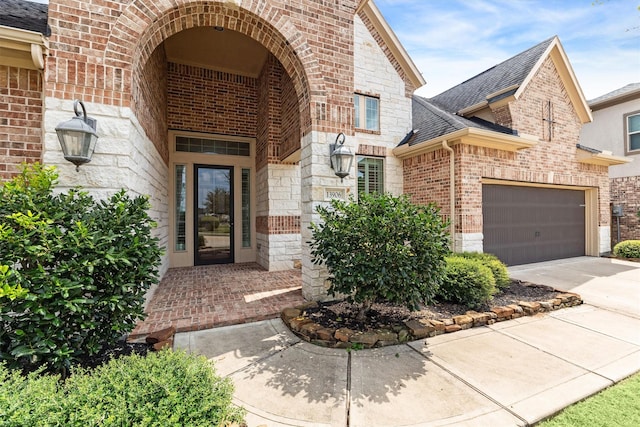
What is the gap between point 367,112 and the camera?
26.6ft

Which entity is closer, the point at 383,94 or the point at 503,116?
the point at 503,116

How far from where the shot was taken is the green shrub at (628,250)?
867 centimetres

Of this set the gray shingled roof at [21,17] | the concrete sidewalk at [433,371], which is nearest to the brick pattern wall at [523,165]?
Result: the concrete sidewalk at [433,371]

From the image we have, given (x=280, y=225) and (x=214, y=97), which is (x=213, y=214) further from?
(x=214, y=97)

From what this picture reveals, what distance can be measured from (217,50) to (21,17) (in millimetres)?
3799

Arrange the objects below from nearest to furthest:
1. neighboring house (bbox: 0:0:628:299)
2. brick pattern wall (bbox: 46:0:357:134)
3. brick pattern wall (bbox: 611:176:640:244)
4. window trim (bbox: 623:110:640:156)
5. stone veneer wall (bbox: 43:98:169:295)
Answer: stone veneer wall (bbox: 43:98:169:295) < brick pattern wall (bbox: 46:0:357:134) < neighboring house (bbox: 0:0:628:299) < brick pattern wall (bbox: 611:176:640:244) < window trim (bbox: 623:110:640:156)

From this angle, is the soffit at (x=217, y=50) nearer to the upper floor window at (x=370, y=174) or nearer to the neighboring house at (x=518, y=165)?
the upper floor window at (x=370, y=174)

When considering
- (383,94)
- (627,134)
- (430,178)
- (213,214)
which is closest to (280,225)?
(213,214)

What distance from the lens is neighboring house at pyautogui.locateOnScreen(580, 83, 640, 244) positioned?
10.3m

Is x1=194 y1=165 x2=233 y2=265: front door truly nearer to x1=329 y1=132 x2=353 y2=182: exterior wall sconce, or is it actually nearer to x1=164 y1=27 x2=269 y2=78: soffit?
x1=164 y1=27 x2=269 y2=78: soffit

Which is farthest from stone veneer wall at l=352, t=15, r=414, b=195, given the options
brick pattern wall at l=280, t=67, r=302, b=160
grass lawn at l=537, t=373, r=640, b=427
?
Answer: grass lawn at l=537, t=373, r=640, b=427

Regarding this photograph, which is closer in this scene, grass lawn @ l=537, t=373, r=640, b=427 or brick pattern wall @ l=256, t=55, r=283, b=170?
grass lawn @ l=537, t=373, r=640, b=427

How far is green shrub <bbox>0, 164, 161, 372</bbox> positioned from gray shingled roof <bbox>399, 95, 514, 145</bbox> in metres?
7.08

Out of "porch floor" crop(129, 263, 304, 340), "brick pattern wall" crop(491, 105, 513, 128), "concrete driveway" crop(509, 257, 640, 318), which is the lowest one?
"concrete driveway" crop(509, 257, 640, 318)
